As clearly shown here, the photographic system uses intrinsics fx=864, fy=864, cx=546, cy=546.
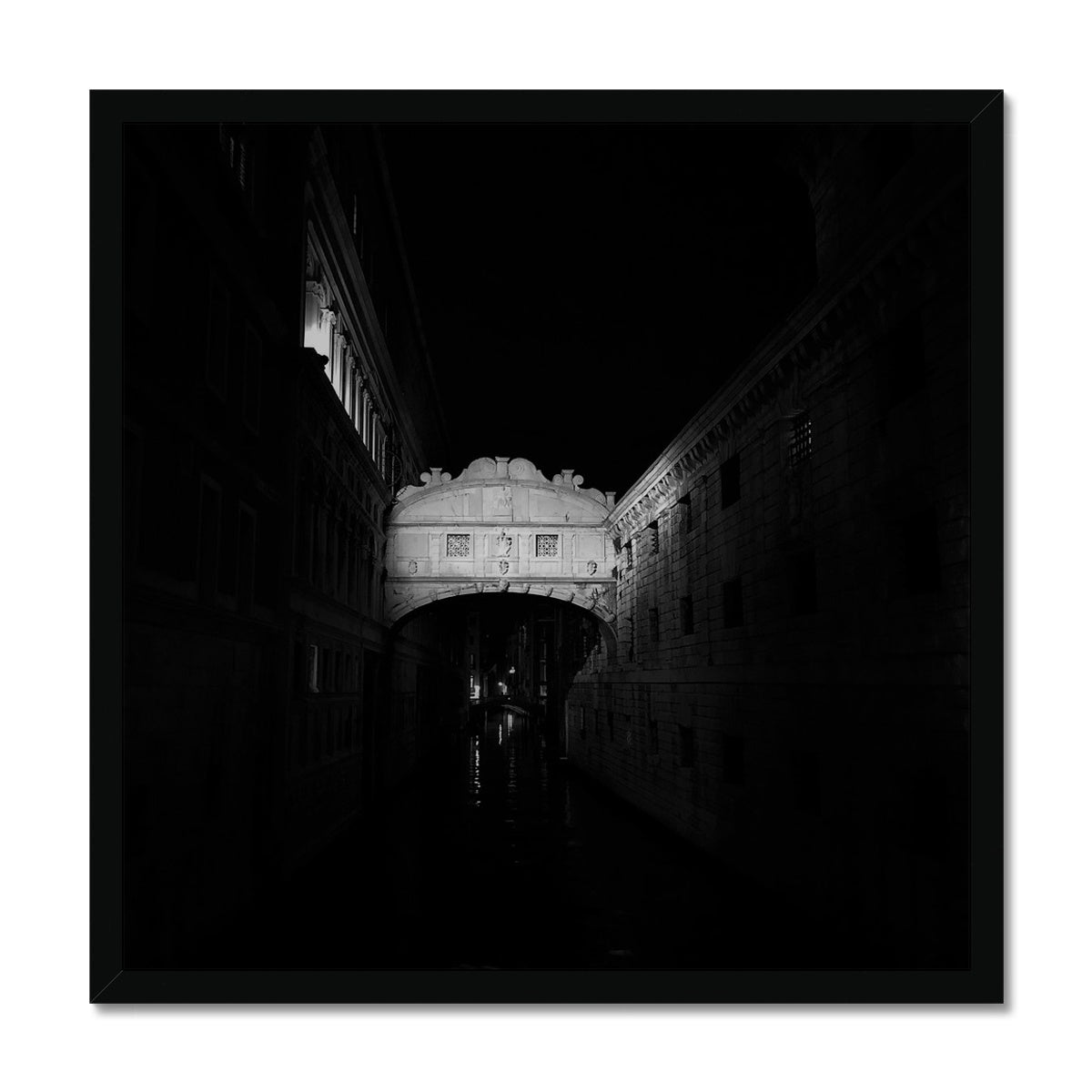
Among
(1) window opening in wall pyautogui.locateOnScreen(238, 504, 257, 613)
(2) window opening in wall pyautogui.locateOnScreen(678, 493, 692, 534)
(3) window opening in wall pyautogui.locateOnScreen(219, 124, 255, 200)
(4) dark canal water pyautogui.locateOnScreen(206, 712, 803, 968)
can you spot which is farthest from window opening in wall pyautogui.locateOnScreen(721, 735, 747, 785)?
(3) window opening in wall pyautogui.locateOnScreen(219, 124, 255, 200)

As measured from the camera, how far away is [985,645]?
6613 mm

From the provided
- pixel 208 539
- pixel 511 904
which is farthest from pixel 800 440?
pixel 208 539

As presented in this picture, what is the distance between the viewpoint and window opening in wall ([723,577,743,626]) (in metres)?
13.6

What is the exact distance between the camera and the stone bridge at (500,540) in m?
23.1

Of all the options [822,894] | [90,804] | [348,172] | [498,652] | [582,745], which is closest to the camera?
[90,804]

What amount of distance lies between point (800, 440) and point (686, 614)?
18.8 ft

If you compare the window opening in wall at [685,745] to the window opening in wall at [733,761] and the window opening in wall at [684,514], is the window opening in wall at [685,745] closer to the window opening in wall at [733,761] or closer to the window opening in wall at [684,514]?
the window opening in wall at [733,761]

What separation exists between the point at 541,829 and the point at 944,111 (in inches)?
574

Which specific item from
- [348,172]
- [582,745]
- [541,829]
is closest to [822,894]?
[541,829]

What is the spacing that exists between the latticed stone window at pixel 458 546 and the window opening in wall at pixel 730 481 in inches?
398

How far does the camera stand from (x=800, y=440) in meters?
11.6

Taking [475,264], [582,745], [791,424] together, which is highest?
[475,264]

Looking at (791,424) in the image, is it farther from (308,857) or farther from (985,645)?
(308,857)

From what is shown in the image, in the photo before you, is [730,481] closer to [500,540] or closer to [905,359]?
[905,359]
